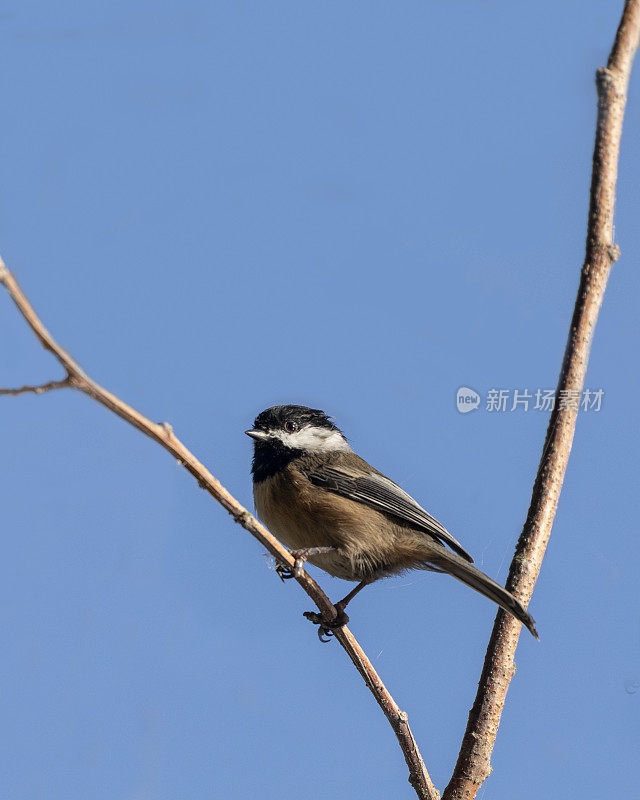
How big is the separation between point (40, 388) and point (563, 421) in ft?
6.06

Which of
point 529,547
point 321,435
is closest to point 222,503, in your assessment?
point 529,547

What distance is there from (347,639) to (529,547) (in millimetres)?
745

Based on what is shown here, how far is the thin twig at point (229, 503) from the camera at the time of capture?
1861 mm

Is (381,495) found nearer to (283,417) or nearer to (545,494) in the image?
(283,417)

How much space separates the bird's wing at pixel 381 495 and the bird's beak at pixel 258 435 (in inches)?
12.9

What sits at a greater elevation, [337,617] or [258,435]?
[258,435]

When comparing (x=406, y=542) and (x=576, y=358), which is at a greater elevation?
(x=576, y=358)

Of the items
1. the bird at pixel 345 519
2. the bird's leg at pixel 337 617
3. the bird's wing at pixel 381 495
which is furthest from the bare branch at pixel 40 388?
the bird's wing at pixel 381 495

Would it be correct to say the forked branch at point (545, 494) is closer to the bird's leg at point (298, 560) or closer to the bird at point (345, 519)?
the bird's leg at point (298, 560)

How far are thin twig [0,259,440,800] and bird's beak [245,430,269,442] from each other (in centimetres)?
133

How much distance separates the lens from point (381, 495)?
4.12m

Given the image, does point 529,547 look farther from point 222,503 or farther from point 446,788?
point 222,503

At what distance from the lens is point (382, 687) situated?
2793mm

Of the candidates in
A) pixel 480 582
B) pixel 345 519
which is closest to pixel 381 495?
pixel 345 519
